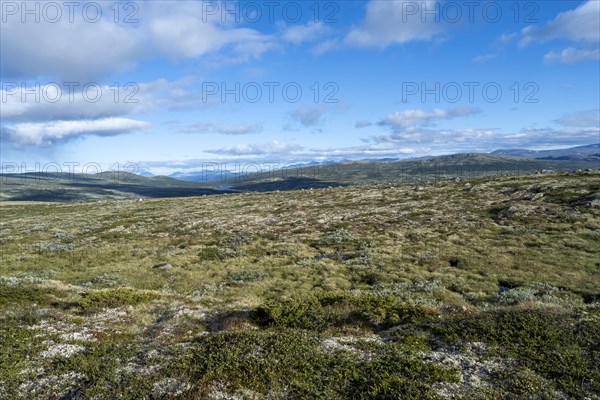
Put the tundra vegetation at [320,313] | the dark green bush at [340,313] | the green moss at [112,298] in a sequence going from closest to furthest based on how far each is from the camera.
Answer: the tundra vegetation at [320,313] → the dark green bush at [340,313] → the green moss at [112,298]

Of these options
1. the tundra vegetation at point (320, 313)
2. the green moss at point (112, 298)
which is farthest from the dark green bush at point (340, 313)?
the green moss at point (112, 298)

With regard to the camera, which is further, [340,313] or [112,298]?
[112,298]

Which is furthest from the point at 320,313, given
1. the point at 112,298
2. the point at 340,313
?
the point at 112,298

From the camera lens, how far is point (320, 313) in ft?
51.3

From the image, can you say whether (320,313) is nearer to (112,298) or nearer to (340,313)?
(340,313)

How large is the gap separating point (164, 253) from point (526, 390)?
1372 inches

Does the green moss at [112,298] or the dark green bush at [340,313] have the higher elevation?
the dark green bush at [340,313]

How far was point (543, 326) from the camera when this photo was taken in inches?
493

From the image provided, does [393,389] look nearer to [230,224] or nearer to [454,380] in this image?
[454,380]

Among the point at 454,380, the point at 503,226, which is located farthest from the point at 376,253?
the point at 454,380

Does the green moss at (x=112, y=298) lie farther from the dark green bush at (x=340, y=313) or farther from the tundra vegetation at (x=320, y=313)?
the dark green bush at (x=340, y=313)

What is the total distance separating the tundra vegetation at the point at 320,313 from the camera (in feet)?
33.1

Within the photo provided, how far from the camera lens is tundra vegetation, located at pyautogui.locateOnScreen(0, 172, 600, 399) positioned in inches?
397

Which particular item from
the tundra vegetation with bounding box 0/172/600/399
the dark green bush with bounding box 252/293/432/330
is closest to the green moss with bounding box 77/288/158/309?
the tundra vegetation with bounding box 0/172/600/399
